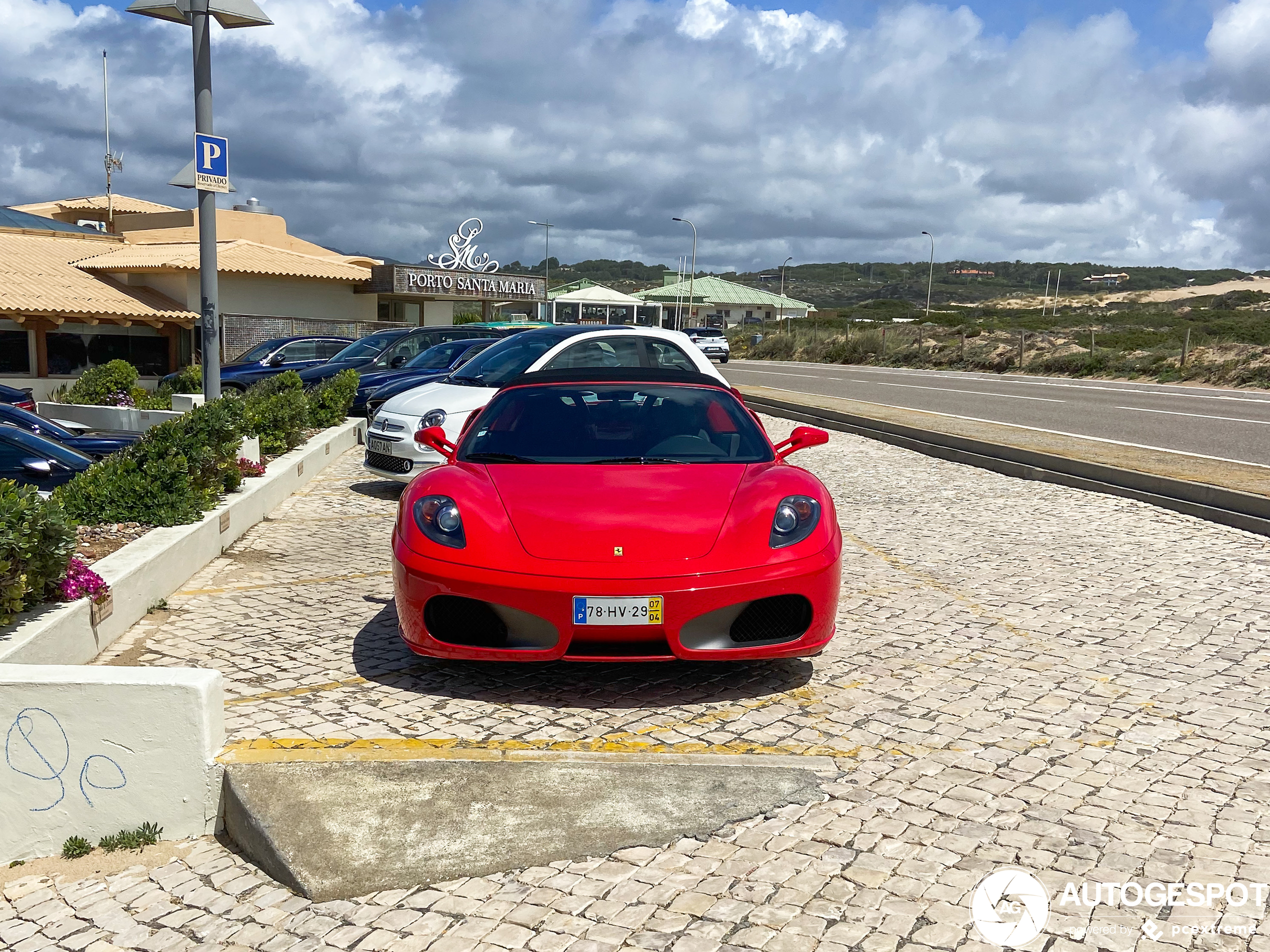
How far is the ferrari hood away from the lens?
4508 millimetres

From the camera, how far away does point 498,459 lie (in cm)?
→ 541

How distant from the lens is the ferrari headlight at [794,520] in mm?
4699

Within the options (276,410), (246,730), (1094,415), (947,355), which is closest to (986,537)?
(246,730)

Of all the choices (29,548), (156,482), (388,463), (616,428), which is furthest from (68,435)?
(616,428)

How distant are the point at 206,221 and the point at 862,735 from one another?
28.4ft

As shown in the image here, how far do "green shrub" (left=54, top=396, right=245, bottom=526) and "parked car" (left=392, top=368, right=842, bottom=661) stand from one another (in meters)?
2.79

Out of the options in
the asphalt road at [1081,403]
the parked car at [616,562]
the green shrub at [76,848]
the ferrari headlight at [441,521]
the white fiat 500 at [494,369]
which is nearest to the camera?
the green shrub at [76,848]

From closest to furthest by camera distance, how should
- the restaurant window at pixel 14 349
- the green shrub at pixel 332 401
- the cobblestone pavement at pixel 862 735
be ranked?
1. the cobblestone pavement at pixel 862 735
2. the green shrub at pixel 332 401
3. the restaurant window at pixel 14 349

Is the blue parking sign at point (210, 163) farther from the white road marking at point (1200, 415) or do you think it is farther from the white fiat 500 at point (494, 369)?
the white road marking at point (1200, 415)

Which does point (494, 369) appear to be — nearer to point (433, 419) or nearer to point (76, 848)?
point (433, 419)

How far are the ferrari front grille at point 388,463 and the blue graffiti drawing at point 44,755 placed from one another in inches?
260

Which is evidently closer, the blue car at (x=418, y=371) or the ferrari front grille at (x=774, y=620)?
the ferrari front grille at (x=774, y=620)

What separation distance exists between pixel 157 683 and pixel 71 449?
20.7 feet

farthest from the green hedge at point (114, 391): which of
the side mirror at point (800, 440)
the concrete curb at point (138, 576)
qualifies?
the side mirror at point (800, 440)
